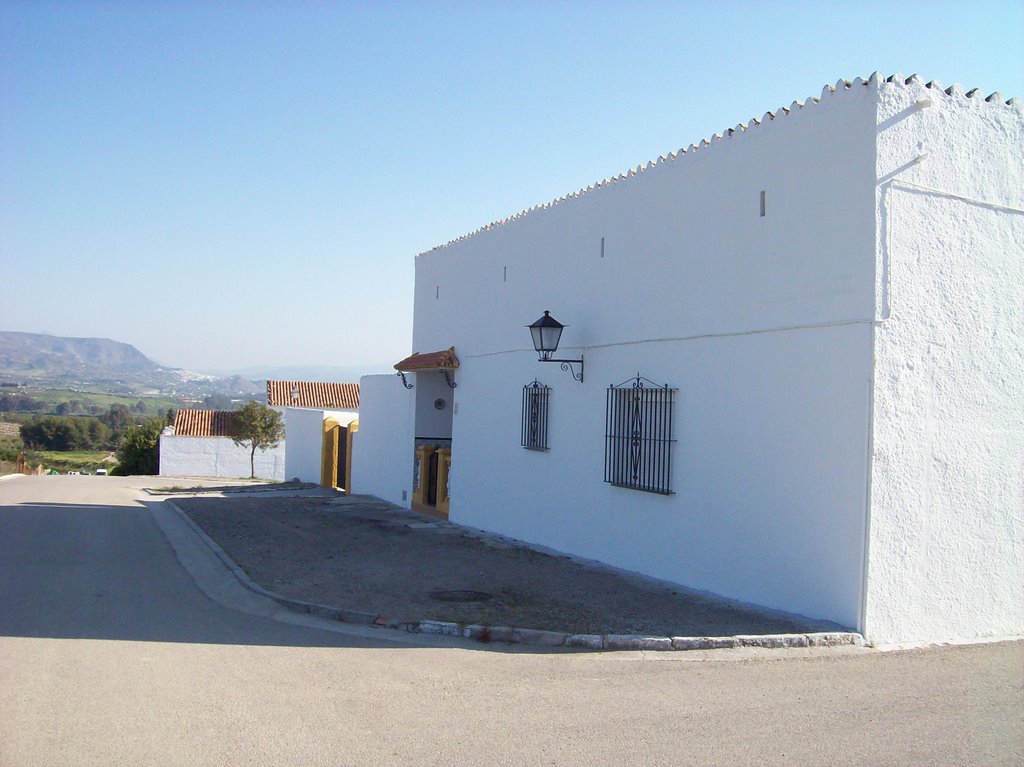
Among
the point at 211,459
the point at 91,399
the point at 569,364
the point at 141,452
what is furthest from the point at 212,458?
the point at 91,399

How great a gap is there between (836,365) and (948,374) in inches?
43.3

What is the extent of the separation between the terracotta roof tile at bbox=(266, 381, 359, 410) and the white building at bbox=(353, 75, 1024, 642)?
4140cm

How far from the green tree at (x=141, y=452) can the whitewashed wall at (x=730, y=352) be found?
39.2 meters

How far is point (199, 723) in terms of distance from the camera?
18.0 feet

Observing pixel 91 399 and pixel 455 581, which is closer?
pixel 455 581

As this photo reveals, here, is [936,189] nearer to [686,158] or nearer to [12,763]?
[686,158]

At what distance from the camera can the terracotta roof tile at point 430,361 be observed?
652 inches

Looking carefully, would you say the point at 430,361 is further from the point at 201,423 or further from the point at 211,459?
the point at 201,423

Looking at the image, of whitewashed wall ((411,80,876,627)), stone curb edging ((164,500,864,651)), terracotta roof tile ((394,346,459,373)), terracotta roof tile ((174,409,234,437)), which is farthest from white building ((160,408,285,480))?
stone curb edging ((164,500,864,651))

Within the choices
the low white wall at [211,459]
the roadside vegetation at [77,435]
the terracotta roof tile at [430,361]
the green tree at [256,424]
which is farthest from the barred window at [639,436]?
the low white wall at [211,459]

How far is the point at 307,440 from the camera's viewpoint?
27.1m

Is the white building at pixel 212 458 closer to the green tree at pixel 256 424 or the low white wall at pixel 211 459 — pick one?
the low white wall at pixel 211 459

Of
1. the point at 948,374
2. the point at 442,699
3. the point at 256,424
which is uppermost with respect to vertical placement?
the point at 948,374

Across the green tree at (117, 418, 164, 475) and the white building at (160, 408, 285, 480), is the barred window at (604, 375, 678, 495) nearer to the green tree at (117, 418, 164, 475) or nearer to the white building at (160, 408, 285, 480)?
A: the white building at (160, 408, 285, 480)
